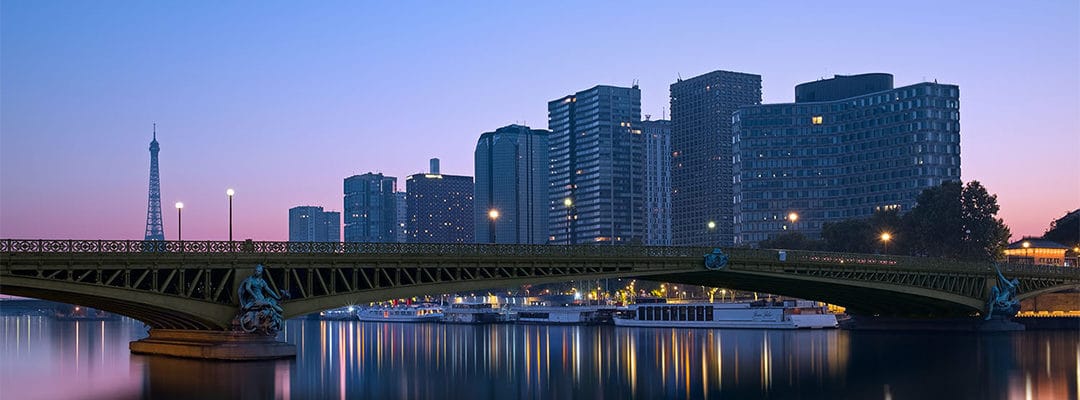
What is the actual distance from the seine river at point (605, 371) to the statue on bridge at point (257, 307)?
2591 millimetres

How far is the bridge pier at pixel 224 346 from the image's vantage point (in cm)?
7700

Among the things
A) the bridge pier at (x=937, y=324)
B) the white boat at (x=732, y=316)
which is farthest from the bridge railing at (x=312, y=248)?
the white boat at (x=732, y=316)

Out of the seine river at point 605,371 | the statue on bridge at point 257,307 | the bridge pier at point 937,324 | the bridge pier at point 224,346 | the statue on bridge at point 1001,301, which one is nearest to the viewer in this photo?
the seine river at point 605,371

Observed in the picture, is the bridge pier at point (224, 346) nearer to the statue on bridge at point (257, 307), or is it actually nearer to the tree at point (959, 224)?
the statue on bridge at point (257, 307)

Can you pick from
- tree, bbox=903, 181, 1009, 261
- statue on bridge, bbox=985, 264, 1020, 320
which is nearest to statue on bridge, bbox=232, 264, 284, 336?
statue on bridge, bbox=985, 264, 1020, 320

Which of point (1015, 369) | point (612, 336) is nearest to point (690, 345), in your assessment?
point (612, 336)

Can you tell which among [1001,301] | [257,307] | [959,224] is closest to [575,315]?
[959,224]

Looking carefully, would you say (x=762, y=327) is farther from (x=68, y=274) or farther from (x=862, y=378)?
(x=68, y=274)

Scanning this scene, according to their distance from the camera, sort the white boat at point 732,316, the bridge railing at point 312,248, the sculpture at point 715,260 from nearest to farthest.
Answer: the bridge railing at point 312,248 → the sculpture at point 715,260 → the white boat at point 732,316

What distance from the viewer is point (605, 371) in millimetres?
77250

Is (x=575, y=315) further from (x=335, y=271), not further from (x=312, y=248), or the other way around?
(x=312, y=248)

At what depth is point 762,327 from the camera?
150m

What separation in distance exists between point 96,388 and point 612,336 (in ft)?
252

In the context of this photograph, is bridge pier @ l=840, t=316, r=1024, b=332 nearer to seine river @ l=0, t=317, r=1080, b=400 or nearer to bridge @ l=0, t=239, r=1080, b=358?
seine river @ l=0, t=317, r=1080, b=400
